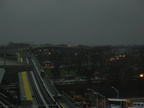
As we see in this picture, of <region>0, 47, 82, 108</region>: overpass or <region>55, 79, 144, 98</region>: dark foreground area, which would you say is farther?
<region>55, 79, 144, 98</region>: dark foreground area

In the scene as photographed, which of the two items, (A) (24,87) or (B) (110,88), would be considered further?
(B) (110,88)

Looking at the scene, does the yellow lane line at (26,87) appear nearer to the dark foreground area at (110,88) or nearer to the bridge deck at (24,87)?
the bridge deck at (24,87)

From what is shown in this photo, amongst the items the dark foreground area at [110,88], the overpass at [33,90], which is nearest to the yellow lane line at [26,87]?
the overpass at [33,90]

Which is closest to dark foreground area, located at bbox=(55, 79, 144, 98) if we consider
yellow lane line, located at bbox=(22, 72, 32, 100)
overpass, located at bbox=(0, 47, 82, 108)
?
overpass, located at bbox=(0, 47, 82, 108)

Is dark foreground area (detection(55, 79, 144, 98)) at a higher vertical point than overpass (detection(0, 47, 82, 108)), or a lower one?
lower

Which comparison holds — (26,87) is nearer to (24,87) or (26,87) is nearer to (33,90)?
(24,87)

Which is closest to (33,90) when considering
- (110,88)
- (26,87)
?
(26,87)

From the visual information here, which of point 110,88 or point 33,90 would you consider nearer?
point 33,90

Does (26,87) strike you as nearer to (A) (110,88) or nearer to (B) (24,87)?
(B) (24,87)

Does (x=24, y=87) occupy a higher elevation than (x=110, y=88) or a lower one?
higher

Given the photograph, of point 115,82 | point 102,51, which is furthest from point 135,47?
point 115,82

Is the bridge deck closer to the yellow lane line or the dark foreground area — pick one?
the yellow lane line

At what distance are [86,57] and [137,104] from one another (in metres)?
6.92

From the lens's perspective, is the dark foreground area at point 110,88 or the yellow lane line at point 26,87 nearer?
the yellow lane line at point 26,87
